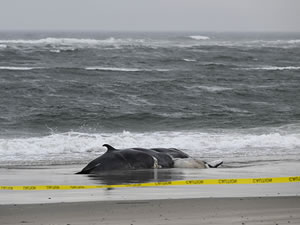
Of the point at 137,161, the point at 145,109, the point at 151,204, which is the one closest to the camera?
the point at 151,204

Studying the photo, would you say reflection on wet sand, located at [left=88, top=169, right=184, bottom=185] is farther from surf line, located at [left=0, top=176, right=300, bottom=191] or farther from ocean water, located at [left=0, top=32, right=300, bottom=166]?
ocean water, located at [left=0, top=32, right=300, bottom=166]

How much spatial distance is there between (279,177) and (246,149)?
4798mm

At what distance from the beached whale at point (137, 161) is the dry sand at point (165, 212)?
353cm

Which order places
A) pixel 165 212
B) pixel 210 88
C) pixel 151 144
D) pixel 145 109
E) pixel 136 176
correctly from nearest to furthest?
1. pixel 165 212
2. pixel 136 176
3. pixel 151 144
4. pixel 145 109
5. pixel 210 88

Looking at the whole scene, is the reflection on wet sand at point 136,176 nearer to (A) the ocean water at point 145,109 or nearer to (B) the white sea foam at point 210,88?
(A) the ocean water at point 145,109

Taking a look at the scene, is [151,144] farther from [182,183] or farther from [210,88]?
[210,88]

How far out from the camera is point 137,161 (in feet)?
37.8

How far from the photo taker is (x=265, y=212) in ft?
22.5

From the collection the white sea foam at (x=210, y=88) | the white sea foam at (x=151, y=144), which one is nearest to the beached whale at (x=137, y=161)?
the white sea foam at (x=151, y=144)

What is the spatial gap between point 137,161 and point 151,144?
4.16 m

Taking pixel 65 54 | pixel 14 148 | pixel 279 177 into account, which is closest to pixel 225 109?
pixel 14 148

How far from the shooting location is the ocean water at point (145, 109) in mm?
14977

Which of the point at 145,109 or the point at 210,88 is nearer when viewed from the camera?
the point at 145,109

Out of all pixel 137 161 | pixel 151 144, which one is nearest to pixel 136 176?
pixel 137 161
